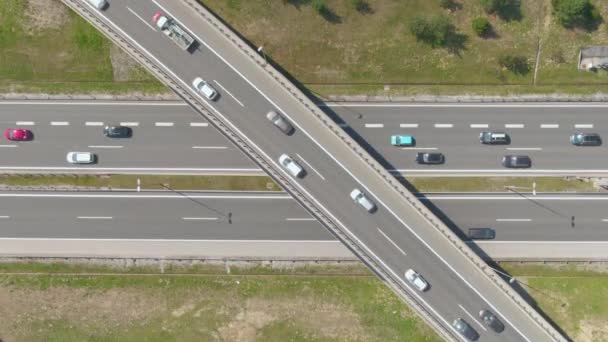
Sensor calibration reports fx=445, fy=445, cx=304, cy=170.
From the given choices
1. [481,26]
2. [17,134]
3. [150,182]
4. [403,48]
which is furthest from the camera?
[403,48]

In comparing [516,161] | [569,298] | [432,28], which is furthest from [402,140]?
[569,298]

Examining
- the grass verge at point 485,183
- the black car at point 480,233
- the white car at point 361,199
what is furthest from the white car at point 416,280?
the grass verge at point 485,183

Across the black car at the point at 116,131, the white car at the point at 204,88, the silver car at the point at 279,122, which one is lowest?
the black car at the point at 116,131

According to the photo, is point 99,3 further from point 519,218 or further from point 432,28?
point 519,218

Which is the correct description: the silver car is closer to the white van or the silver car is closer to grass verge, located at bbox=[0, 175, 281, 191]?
grass verge, located at bbox=[0, 175, 281, 191]

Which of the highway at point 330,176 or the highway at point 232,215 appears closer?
the highway at point 330,176

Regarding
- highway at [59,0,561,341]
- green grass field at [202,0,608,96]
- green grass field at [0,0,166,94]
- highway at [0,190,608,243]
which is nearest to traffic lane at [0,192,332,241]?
highway at [0,190,608,243]

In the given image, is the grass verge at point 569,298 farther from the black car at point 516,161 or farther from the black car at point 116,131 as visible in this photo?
the black car at point 116,131
